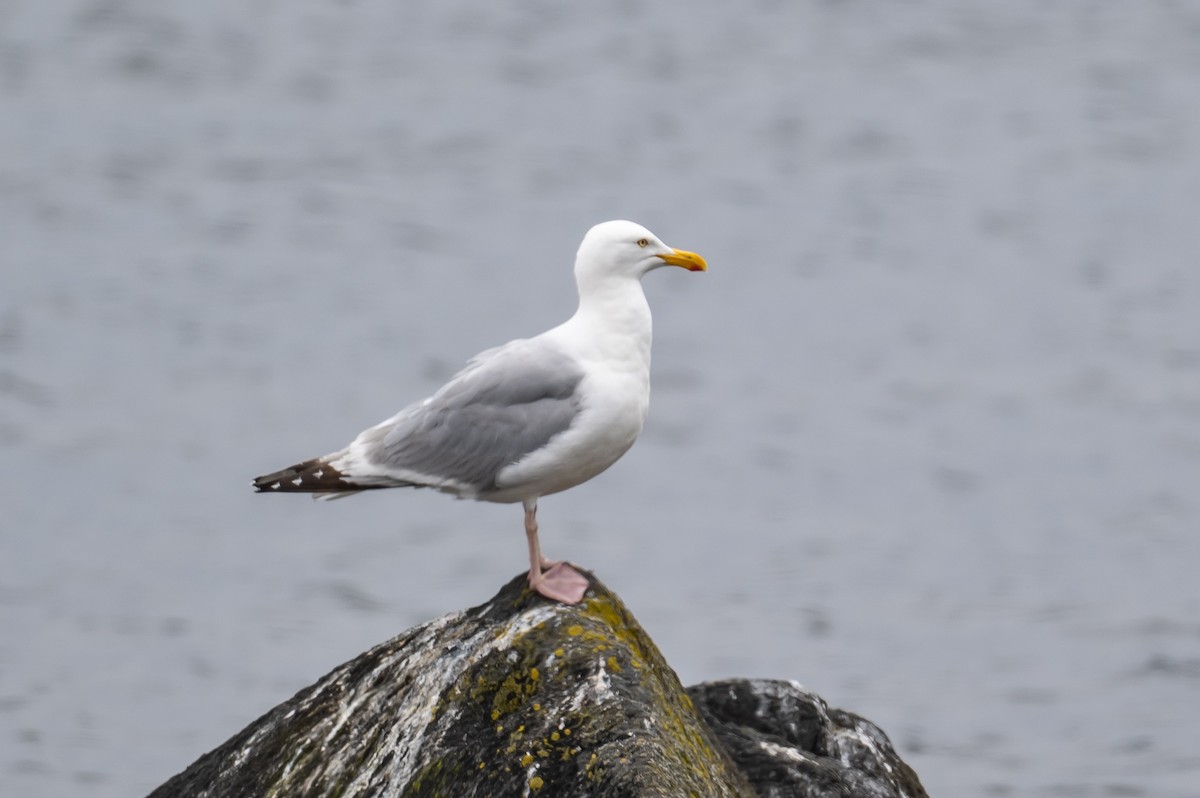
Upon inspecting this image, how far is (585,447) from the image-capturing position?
21.7 feet

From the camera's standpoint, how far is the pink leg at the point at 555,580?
622 centimetres

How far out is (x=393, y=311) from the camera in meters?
23.7

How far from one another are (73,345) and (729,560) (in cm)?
993

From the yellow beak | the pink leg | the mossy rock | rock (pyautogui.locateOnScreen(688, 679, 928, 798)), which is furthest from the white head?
rock (pyautogui.locateOnScreen(688, 679, 928, 798))

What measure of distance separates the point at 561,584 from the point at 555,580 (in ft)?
0.11

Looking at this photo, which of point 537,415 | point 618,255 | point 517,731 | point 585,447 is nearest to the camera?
point 517,731

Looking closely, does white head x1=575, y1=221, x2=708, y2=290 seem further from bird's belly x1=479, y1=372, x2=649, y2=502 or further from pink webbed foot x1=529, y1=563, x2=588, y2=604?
pink webbed foot x1=529, y1=563, x2=588, y2=604

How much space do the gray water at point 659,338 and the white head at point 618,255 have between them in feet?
24.9

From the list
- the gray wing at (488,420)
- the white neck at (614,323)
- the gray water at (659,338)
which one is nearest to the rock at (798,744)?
the gray wing at (488,420)

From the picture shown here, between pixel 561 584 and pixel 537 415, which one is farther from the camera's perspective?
pixel 537 415

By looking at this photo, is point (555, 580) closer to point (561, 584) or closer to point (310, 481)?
point (561, 584)

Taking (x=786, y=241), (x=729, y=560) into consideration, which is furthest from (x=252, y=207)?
(x=729, y=560)

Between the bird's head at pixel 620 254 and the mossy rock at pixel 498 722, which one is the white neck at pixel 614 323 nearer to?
the bird's head at pixel 620 254

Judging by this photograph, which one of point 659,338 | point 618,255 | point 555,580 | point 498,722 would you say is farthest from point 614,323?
point 659,338
